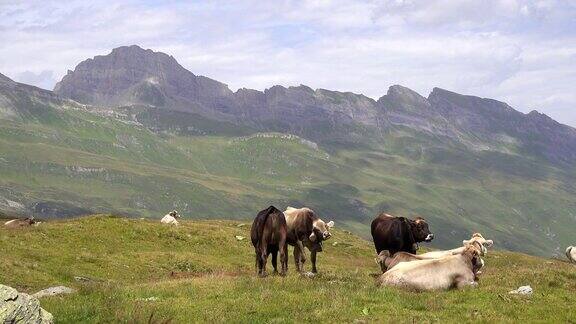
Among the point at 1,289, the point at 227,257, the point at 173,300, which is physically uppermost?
the point at 1,289

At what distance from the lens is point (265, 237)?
2684 cm

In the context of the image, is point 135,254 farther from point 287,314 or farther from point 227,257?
point 287,314

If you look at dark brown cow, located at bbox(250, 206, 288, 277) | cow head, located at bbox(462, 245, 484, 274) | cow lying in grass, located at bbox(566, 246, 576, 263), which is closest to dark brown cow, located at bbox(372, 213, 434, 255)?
cow head, located at bbox(462, 245, 484, 274)

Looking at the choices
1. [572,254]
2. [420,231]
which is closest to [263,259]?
[420,231]

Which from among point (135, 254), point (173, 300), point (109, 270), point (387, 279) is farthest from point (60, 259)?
point (387, 279)

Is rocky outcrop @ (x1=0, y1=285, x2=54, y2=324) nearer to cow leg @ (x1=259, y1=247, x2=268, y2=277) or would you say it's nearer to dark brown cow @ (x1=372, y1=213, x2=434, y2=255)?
cow leg @ (x1=259, y1=247, x2=268, y2=277)

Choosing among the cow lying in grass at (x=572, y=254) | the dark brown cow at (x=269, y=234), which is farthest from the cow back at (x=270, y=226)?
the cow lying in grass at (x=572, y=254)

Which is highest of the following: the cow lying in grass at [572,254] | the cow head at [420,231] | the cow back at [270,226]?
the cow back at [270,226]

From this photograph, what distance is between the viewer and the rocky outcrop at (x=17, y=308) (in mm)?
15336

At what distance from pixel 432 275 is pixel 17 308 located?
15.0m

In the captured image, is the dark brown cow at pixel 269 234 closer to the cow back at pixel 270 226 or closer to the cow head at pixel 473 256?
the cow back at pixel 270 226

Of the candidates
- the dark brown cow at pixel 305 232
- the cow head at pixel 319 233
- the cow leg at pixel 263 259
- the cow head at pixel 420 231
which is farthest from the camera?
the cow head at pixel 420 231

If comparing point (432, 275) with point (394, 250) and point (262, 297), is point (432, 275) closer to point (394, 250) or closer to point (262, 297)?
point (262, 297)

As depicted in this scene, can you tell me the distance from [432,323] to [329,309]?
3.23 m
